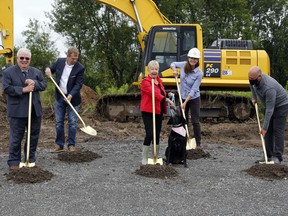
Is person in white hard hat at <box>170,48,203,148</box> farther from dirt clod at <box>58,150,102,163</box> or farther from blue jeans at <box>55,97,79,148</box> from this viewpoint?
blue jeans at <box>55,97,79,148</box>

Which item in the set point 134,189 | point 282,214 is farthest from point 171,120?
point 282,214

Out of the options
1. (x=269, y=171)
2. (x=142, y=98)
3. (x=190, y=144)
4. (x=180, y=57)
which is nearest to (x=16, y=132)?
(x=142, y=98)

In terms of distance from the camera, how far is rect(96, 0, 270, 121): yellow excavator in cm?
1303

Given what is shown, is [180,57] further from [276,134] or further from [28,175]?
[28,175]

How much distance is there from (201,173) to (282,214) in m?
2.04

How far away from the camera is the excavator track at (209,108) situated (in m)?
14.1

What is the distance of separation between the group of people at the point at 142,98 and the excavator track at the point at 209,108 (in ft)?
18.6

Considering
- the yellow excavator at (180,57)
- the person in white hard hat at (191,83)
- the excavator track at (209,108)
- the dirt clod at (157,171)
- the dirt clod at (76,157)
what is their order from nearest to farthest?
the dirt clod at (157,171)
the dirt clod at (76,157)
the person in white hard hat at (191,83)
the yellow excavator at (180,57)
the excavator track at (209,108)

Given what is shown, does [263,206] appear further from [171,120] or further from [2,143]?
[2,143]

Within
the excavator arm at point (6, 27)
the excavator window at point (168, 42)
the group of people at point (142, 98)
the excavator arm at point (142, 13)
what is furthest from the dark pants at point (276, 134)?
the excavator arm at point (142, 13)

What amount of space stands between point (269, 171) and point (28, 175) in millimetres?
3473

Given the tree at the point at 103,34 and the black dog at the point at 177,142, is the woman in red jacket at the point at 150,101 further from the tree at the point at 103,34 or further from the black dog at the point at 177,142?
the tree at the point at 103,34

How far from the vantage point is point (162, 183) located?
20.4 ft

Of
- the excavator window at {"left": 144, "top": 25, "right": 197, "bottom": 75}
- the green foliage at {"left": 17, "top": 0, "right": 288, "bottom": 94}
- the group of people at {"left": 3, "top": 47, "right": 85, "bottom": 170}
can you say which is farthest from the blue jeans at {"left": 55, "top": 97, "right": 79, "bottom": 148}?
the green foliage at {"left": 17, "top": 0, "right": 288, "bottom": 94}
